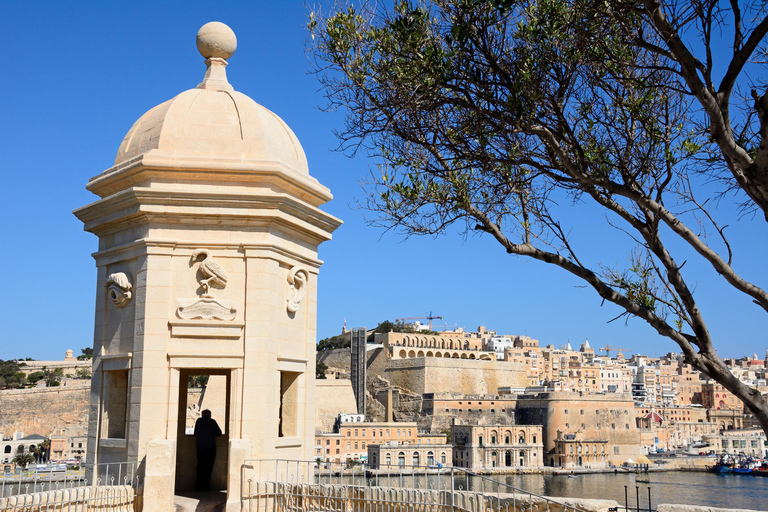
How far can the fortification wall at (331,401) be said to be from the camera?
83000 millimetres

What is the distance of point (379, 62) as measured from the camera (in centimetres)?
686

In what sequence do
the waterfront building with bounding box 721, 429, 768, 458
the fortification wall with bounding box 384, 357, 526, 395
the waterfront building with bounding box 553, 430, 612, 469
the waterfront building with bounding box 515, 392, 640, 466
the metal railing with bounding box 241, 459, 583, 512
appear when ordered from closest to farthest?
the metal railing with bounding box 241, 459, 583, 512 < the waterfront building with bounding box 553, 430, 612, 469 < the waterfront building with bounding box 515, 392, 640, 466 < the fortification wall with bounding box 384, 357, 526, 395 < the waterfront building with bounding box 721, 429, 768, 458

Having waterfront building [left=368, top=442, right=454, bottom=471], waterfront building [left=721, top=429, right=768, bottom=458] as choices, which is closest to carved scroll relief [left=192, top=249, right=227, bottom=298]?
waterfront building [left=368, top=442, right=454, bottom=471]

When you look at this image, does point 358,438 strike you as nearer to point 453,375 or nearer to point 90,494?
point 453,375

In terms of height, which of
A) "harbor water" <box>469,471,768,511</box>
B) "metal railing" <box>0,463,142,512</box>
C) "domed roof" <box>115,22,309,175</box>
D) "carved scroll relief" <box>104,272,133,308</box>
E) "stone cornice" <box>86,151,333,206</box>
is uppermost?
"domed roof" <box>115,22,309,175</box>

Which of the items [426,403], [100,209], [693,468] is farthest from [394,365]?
[100,209]

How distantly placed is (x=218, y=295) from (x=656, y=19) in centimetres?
453

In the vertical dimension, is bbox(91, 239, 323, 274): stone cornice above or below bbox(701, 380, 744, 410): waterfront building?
above

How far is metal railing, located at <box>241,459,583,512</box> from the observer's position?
6046 mm

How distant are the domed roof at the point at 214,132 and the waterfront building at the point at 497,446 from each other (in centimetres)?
7175

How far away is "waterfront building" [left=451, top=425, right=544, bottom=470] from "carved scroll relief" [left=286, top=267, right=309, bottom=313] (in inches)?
2810

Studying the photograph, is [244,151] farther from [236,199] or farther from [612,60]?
[612,60]

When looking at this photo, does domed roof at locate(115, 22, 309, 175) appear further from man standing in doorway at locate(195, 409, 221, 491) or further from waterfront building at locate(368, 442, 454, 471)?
waterfront building at locate(368, 442, 454, 471)

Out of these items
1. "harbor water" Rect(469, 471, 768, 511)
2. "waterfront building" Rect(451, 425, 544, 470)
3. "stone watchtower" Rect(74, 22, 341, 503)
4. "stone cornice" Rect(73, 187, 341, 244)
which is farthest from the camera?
"waterfront building" Rect(451, 425, 544, 470)
